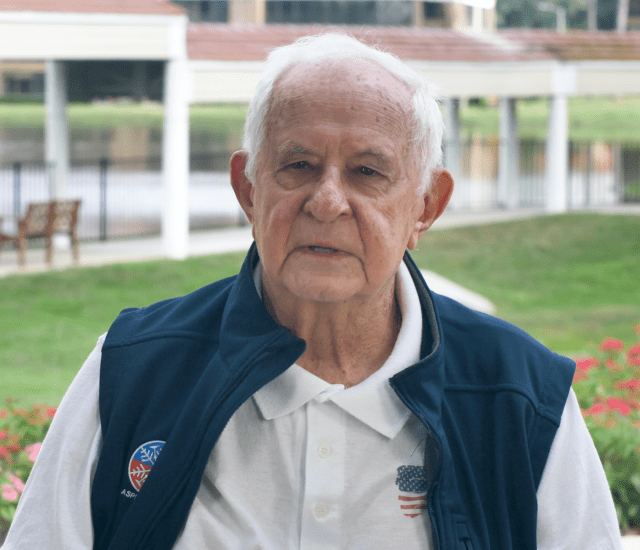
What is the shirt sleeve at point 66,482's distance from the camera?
6.50 feet

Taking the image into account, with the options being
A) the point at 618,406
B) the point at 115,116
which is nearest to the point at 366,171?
the point at 618,406

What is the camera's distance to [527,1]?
38.7 m

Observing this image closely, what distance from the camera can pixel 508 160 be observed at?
20.9m

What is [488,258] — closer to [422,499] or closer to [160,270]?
[160,270]

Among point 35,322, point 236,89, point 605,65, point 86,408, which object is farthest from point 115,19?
point 86,408

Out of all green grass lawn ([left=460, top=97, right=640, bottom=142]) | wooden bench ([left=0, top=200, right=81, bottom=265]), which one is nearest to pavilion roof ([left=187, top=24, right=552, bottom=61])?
wooden bench ([left=0, top=200, right=81, bottom=265])

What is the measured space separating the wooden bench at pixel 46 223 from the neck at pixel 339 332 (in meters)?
11.4

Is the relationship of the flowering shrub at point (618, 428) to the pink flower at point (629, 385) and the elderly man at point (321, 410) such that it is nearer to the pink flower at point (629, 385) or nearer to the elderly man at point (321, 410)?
the pink flower at point (629, 385)

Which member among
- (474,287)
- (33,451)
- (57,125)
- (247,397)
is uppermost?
(247,397)

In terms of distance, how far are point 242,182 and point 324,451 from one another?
24.8 inches

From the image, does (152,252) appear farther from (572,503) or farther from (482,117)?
(482,117)

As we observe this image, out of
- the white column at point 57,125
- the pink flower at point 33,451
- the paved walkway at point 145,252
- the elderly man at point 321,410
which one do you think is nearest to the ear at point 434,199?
the elderly man at point 321,410

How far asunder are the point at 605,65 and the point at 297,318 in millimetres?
17380

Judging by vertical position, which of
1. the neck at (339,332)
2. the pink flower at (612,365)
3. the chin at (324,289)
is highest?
the chin at (324,289)
